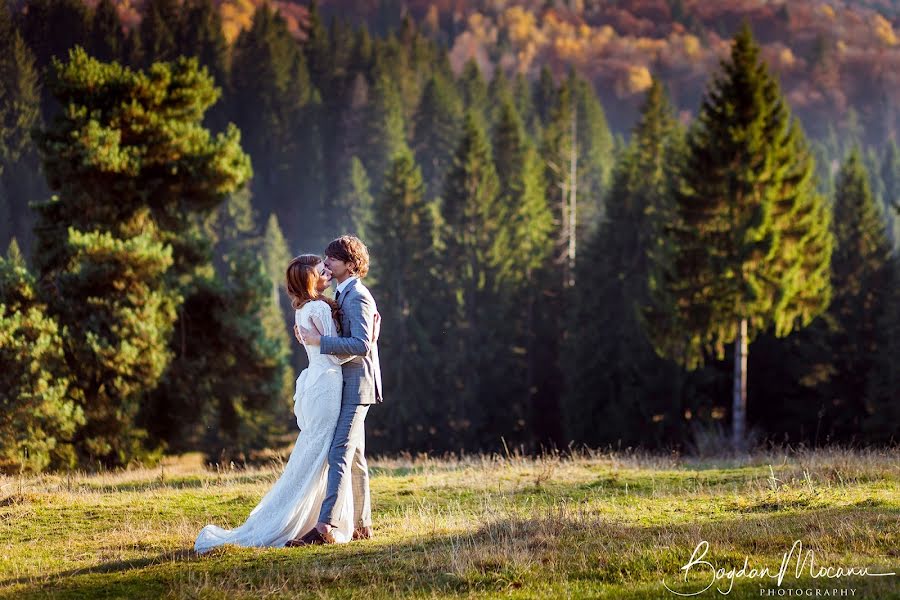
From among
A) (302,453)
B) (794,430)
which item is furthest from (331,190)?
(302,453)

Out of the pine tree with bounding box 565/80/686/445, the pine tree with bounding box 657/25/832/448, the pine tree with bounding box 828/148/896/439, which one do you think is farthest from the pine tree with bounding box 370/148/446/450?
the pine tree with bounding box 657/25/832/448

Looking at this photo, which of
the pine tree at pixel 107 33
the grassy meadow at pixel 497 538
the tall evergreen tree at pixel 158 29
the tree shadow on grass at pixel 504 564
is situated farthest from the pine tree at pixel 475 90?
the tree shadow on grass at pixel 504 564

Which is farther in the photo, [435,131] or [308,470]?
[435,131]

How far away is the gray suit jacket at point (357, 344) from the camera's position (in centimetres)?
836

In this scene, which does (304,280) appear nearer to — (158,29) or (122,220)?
(122,220)

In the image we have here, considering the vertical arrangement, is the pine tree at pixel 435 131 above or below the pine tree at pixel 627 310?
above

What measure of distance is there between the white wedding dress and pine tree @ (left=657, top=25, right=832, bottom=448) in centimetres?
2430

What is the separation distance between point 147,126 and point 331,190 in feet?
275

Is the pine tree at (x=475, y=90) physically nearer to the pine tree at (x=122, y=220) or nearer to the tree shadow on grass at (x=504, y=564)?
the pine tree at (x=122, y=220)

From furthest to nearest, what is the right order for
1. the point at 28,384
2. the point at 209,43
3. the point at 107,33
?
the point at 209,43 → the point at 107,33 → the point at 28,384

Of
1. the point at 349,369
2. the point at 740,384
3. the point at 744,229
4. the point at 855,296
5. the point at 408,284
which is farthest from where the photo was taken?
the point at 408,284

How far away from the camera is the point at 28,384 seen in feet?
71.8

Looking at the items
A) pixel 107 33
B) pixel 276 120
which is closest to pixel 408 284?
pixel 107 33

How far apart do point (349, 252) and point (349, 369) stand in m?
1.05
